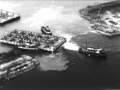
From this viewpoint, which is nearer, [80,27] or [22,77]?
[22,77]

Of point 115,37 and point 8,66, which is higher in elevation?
point 115,37

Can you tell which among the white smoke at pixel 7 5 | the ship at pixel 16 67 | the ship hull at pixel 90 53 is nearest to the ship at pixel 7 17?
the white smoke at pixel 7 5

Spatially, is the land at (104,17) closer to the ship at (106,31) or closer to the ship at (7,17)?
the ship at (106,31)

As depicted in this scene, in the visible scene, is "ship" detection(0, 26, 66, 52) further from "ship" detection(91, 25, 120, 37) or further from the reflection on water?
"ship" detection(91, 25, 120, 37)

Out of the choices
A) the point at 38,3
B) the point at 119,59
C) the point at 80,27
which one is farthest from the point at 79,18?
the point at 119,59

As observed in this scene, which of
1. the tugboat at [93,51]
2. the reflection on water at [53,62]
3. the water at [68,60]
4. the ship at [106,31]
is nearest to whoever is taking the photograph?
the water at [68,60]

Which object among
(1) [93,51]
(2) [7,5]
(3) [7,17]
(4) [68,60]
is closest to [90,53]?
(1) [93,51]

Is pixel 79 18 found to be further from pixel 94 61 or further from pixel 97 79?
pixel 97 79

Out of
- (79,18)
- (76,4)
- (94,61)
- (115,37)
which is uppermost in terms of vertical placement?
(76,4)
